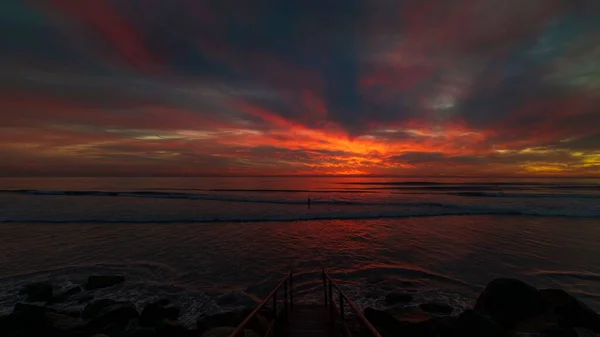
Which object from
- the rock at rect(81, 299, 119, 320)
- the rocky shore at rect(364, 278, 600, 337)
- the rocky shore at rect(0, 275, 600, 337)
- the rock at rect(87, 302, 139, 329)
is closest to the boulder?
the rocky shore at rect(0, 275, 600, 337)

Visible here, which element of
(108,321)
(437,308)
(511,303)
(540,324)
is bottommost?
(108,321)

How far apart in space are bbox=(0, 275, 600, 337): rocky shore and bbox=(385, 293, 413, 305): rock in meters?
0.58

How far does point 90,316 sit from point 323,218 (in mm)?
19360

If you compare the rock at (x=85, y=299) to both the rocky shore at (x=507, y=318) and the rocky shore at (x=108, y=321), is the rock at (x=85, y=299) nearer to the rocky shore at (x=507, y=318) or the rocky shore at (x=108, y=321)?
the rocky shore at (x=108, y=321)

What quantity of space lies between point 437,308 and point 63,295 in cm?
1226

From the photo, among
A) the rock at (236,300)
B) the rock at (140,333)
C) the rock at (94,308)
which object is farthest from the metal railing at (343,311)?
the rock at (94,308)

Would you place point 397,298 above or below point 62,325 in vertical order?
below

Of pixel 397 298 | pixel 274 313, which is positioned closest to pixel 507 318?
pixel 397 298

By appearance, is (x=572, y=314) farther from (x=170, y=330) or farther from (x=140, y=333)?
(x=140, y=333)

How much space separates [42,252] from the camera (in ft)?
43.9

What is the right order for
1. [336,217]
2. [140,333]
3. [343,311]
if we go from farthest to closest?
[336,217] → [140,333] → [343,311]

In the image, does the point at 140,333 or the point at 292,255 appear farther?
the point at 292,255

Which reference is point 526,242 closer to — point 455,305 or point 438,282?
point 438,282

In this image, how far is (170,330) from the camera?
6488mm
